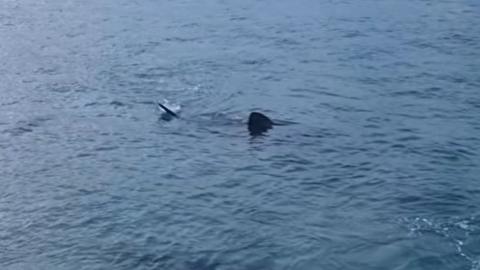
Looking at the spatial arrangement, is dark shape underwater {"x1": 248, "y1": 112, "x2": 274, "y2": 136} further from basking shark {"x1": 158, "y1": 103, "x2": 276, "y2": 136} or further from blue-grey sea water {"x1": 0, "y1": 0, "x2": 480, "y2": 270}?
blue-grey sea water {"x1": 0, "y1": 0, "x2": 480, "y2": 270}

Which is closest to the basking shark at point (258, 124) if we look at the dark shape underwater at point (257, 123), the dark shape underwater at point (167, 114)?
the dark shape underwater at point (257, 123)

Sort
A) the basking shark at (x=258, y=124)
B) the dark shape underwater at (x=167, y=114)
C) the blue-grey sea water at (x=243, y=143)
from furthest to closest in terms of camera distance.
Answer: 1. the dark shape underwater at (x=167, y=114)
2. the basking shark at (x=258, y=124)
3. the blue-grey sea water at (x=243, y=143)

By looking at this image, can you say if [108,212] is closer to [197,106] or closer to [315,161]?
[315,161]

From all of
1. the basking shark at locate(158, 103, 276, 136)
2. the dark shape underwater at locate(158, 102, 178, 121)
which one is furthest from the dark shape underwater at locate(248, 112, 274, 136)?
the dark shape underwater at locate(158, 102, 178, 121)

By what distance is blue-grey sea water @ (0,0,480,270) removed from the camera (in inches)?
844

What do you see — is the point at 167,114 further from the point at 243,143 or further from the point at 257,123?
the point at 243,143

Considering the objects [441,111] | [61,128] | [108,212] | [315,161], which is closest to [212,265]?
[108,212]

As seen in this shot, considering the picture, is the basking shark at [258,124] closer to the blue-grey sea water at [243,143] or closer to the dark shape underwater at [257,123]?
the dark shape underwater at [257,123]

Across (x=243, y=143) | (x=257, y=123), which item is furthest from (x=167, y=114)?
(x=243, y=143)

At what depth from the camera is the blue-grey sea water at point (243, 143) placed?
21.4 metres

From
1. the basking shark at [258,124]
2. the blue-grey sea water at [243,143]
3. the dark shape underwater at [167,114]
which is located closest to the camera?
the blue-grey sea water at [243,143]

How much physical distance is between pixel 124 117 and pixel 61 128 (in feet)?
7.89

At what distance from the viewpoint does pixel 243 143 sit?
28.2 metres

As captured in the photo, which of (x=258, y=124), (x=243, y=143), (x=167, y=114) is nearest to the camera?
(x=243, y=143)
